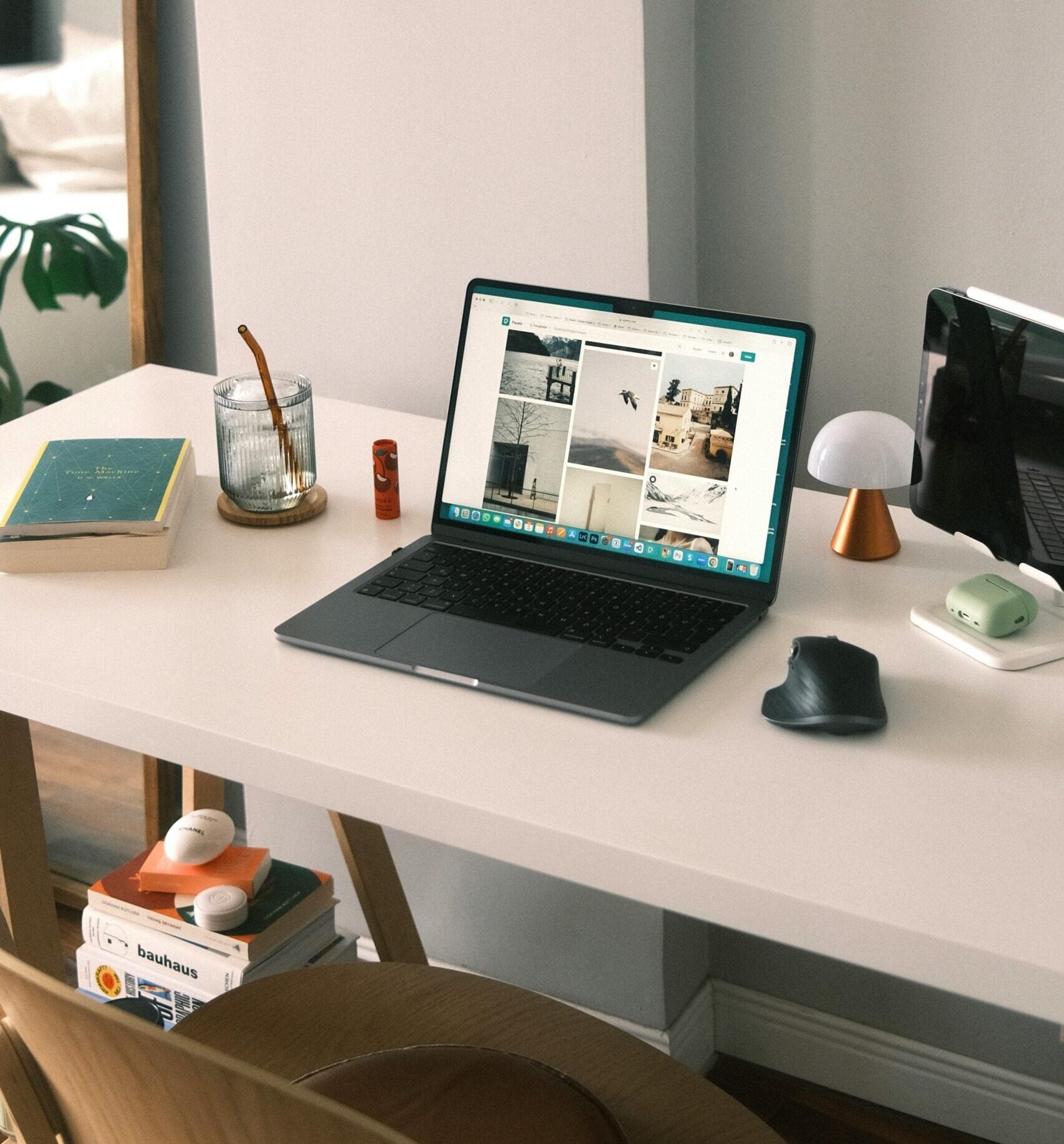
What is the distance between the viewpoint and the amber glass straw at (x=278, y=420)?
1.34 meters

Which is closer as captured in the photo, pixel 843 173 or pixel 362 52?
pixel 843 173

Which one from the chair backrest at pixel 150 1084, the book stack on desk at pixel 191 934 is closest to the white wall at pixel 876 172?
the book stack on desk at pixel 191 934

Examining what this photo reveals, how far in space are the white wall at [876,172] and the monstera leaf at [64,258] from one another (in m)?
0.89

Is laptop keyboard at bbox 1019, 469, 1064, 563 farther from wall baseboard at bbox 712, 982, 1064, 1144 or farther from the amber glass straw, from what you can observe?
wall baseboard at bbox 712, 982, 1064, 1144

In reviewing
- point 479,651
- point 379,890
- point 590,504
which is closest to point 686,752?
point 479,651

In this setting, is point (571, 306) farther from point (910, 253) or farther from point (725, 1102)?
point (725, 1102)

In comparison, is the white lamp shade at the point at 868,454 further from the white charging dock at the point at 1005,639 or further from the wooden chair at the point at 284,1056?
the wooden chair at the point at 284,1056

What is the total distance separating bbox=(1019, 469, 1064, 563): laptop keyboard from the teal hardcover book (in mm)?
756

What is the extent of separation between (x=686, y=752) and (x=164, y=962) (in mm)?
792

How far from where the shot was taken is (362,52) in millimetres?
1565

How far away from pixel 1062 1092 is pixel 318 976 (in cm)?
95


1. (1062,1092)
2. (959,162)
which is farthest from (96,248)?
(1062,1092)

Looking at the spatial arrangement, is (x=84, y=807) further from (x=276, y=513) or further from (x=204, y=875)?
(x=276, y=513)

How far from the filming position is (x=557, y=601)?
3.88ft
